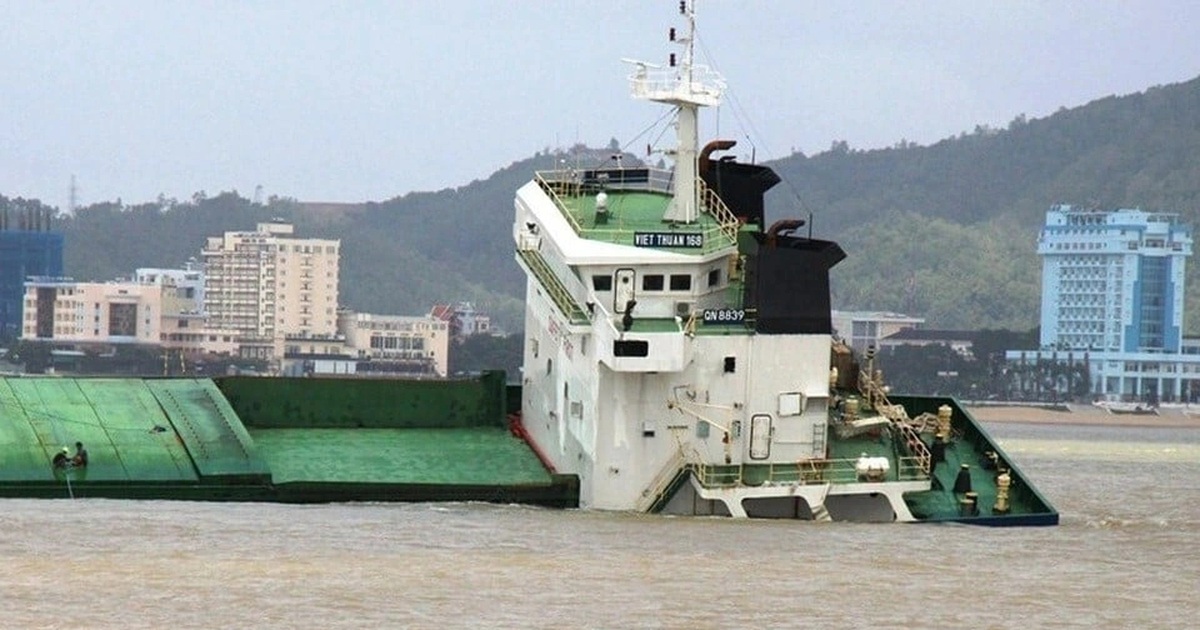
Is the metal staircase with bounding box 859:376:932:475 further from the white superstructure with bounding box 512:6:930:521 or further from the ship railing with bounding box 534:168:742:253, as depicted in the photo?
the ship railing with bounding box 534:168:742:253

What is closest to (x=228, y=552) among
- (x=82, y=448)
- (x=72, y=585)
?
(x=72, y=585)

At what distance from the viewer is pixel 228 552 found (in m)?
36.6

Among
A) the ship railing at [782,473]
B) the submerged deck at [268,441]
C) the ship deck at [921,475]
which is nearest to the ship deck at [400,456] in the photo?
the submerged deck at [268,441]

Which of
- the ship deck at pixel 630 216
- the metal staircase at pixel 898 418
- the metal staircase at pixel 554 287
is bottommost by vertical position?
the metal staircase at pixel 898 418

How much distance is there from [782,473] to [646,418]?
2313mm

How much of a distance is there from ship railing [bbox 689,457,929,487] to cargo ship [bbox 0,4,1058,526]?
35 millimetres

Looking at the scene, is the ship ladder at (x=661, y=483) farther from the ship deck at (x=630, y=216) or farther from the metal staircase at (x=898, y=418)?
the metal staircase at (x=898, y=418)

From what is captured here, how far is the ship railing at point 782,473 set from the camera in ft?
135

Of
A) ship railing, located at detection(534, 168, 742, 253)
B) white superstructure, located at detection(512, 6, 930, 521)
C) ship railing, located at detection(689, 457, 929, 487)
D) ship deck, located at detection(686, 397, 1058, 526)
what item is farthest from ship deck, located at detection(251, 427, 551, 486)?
ship railing, located at detection(534, 168, 742, 253)

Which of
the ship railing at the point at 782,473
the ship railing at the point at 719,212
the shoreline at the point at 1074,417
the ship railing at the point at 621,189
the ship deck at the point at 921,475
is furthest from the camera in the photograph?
the shoreline at the point at 1074,417

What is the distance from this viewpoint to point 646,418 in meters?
41.2

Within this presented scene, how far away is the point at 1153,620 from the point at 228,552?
1260cm

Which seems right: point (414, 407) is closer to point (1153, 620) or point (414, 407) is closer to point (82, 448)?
point (82, 448)

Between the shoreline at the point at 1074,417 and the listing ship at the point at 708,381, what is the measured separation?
114m
